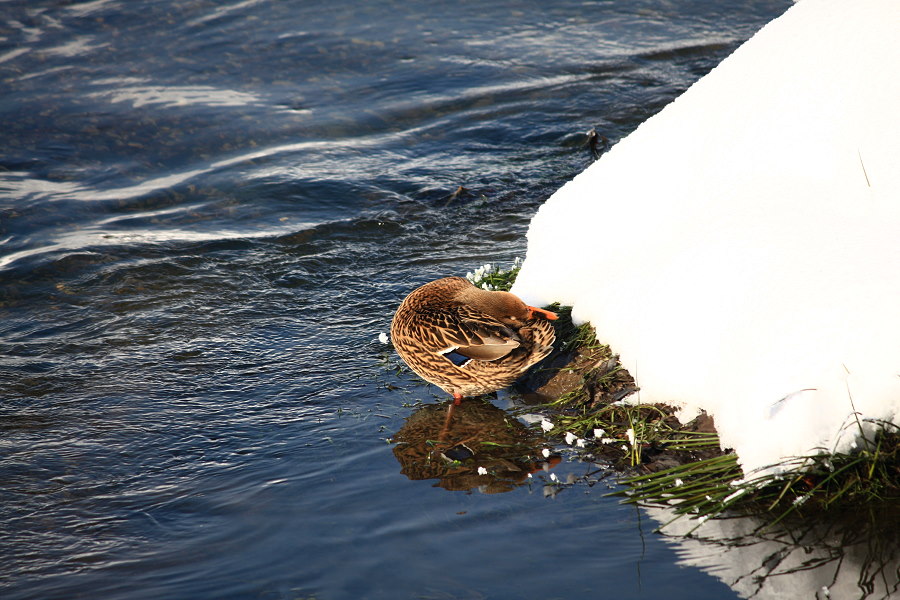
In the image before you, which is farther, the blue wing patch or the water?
the blue wing patch

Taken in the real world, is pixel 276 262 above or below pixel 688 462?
above

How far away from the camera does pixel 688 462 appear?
4191mm

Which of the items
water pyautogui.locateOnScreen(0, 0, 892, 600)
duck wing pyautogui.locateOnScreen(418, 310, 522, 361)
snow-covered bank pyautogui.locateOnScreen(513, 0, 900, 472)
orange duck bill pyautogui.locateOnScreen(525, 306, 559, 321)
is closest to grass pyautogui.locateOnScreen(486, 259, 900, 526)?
snow-covered bank pyautogui.locateOnScreen(513, 0, 900, 472)

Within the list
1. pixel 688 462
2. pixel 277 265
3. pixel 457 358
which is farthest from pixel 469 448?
pixel 277 265

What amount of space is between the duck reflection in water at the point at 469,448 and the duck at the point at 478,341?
0.17 m

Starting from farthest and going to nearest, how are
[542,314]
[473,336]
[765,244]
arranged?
[542,314] → [473,336] → [765,244]

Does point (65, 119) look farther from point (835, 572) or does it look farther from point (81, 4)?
point (835, 572)

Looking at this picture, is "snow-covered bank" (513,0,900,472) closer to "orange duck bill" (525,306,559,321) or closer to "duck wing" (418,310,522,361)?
"orange duck bill" (525,306,559,321)

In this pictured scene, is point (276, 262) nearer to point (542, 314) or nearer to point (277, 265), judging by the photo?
point (277, 265)

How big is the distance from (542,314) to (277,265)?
385 cm

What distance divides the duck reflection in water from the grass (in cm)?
24

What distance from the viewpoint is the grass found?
3.66m

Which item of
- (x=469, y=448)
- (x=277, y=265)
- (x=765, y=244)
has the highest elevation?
(x=765, y=244)

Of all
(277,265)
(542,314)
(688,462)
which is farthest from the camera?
(277,265)
